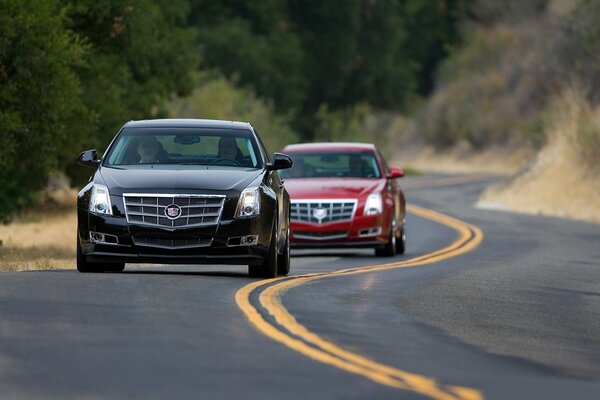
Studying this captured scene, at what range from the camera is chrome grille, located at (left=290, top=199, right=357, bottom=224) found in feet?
83.9

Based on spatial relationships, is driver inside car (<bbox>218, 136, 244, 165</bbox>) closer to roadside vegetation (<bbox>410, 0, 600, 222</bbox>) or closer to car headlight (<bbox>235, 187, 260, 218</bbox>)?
car headlight (<bbox>235, 187, 260, 218</bbox>)

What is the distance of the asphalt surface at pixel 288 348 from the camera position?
10.3 m

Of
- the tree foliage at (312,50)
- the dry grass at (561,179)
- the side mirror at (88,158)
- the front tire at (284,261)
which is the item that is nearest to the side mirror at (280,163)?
the front tire at (284,261)

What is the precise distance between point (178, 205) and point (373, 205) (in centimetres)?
806

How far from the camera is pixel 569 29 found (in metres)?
A: 59.3

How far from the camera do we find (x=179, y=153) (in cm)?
1942

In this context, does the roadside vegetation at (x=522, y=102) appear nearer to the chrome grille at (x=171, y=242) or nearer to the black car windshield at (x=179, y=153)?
the black car windshield at (x=179, y=153)

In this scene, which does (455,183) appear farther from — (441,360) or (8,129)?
(441,360)

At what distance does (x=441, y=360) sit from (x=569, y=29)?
1919 inches

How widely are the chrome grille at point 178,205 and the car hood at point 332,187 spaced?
784 centimetres

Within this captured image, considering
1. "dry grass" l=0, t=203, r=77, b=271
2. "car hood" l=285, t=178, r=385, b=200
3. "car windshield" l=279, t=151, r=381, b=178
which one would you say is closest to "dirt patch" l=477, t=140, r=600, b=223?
"dry grass" l=0, t=203, r=77, b=271

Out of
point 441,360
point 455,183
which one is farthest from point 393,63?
point 441,360

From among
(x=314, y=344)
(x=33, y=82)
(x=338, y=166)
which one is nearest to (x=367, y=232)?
(x=338, y=166)

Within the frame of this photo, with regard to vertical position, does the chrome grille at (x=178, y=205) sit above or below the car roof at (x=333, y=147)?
above
